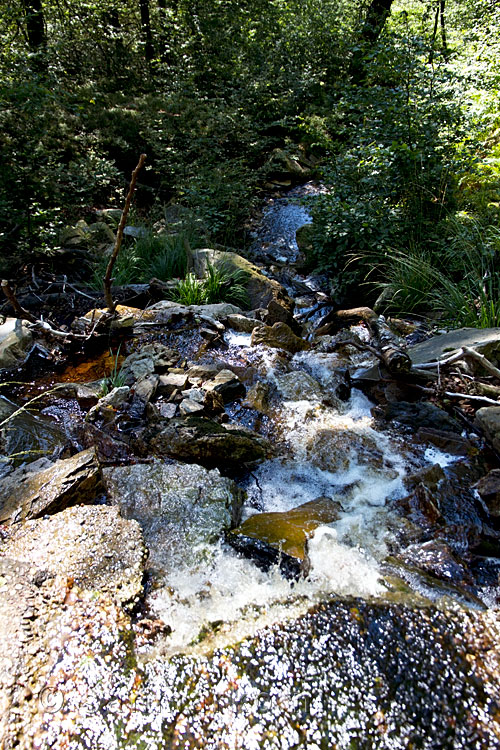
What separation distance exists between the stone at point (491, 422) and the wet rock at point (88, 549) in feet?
7.78

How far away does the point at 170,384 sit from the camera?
3.91m

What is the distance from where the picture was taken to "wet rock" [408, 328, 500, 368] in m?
3.58

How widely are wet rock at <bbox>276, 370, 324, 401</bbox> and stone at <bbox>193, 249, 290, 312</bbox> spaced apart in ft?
5.74

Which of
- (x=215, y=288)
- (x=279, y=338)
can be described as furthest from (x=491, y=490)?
(x=215, y=288)

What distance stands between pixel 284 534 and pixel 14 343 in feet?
11.2

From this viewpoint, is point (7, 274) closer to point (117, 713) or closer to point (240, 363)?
point (240, 363)

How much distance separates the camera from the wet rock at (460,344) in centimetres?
358

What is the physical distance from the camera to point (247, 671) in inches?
69.8

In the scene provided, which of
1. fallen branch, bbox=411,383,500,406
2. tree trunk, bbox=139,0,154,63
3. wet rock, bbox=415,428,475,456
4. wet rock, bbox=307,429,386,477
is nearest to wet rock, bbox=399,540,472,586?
wet rock, bbox=307,429,386,477

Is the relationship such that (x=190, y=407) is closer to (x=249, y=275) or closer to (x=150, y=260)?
(x=249, y=275)

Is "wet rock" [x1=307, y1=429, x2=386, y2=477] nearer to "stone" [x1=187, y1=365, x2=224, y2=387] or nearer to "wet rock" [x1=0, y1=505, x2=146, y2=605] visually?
"stone" [x1=187, y1=365, x2=224, y2=387]

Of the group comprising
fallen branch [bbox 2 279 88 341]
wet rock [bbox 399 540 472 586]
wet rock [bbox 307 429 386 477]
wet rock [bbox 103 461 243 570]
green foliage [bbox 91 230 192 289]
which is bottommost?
wet rock [bbox 307 429 386 477]

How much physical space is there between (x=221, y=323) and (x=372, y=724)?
13.8ft

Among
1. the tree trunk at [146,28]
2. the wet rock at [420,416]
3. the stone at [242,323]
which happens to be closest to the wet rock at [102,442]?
the wet rock at [420,416]
